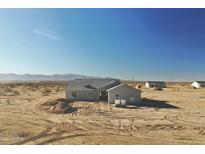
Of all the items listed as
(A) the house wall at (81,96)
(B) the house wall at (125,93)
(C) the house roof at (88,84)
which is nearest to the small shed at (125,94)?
(B) the house wall at (125,93)

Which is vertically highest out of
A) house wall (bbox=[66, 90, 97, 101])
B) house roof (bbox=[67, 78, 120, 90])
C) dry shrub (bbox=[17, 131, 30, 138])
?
house roof (bbox=[67, 78, 120, 90])

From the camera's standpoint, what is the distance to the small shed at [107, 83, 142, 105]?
29531 mm

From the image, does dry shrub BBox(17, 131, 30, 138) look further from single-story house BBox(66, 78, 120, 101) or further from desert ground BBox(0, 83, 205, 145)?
single-story house BBox(66, 78, 120, 101)

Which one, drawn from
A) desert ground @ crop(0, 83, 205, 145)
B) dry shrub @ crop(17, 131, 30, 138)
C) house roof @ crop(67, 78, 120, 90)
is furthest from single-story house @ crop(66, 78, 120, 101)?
dry shrub @ crop(17, 131, 30, 138)

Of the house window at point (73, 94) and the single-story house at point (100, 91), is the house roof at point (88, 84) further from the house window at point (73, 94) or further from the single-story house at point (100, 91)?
the house window at point (73, 94)

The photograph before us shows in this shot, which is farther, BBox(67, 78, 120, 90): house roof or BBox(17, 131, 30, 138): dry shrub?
BBox(67, 78, 120, 90): house roof

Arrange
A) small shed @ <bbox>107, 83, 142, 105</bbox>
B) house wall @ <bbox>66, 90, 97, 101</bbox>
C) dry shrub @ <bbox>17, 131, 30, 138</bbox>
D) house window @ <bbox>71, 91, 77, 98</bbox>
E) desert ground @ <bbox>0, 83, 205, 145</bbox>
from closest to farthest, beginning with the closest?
desert ground @ <bbox>0, 83, 205, 145</bbox>
dry shrub @ <bbox>17, 131, 30, 138</bbox>
small shed @ <bbox>107, 83, 142, 105</bbox>
house wall @ <bbox>66, 90, 97, 101</bbox>
house window @ <bbox>71, 91, 77, 98</bbox>

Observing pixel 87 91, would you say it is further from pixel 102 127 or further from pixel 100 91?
pixel 102 127

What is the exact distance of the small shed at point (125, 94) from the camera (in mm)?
29531

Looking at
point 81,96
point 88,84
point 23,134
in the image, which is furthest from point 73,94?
point 23,134

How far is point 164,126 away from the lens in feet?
59.1

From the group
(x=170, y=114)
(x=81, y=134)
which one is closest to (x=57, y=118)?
(x=81, y=134)

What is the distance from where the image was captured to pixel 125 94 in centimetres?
2953

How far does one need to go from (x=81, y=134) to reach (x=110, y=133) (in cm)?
183
